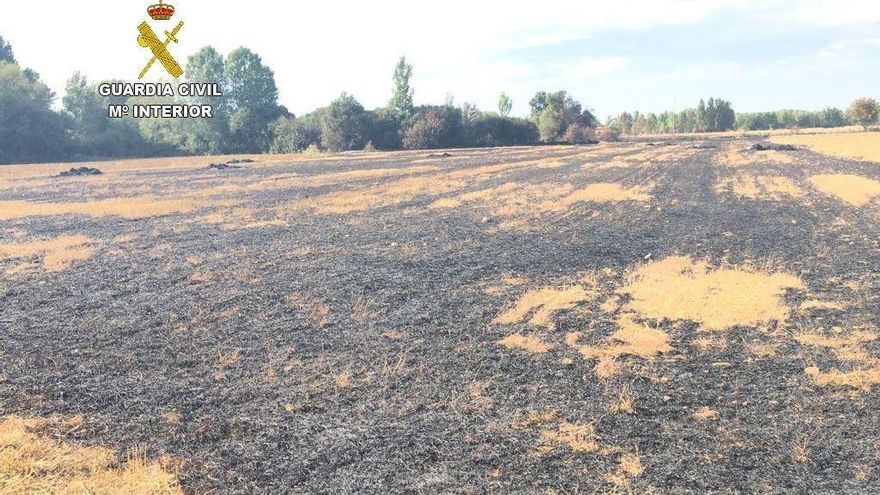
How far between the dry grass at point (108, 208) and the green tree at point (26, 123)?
50.1 m

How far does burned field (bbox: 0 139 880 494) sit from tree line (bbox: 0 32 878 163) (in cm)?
6669

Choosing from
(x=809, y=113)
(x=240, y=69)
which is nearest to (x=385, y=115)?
(x=240, y=69)

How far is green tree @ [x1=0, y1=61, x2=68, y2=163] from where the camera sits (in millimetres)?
68438

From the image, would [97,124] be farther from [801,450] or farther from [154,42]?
[801,450]

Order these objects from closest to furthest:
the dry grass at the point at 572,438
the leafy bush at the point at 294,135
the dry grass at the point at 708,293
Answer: the dry grass at the point at 572,438 < the dry grass at the point at 708,293 < the leafy bush at the point at 294,135

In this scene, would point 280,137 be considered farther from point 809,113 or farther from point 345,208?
point 809,113

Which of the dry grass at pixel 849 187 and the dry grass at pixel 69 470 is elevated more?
the dry grass at pixel 849 187

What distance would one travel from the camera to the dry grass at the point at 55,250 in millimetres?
14344

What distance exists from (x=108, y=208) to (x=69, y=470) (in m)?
22.5

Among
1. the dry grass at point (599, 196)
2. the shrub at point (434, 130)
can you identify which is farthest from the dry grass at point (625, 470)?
the shrub at point (434, 130)

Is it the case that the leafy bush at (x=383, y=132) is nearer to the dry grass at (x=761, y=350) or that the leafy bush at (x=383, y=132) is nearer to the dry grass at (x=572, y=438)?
the dry grass at (x=761, y=350)

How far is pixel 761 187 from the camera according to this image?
83.9ft

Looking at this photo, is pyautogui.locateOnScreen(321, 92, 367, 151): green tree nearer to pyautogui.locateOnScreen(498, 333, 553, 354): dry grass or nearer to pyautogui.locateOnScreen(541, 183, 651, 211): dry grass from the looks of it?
pyautogui.locateOnScreen(541, 183, 651, 211): dry grass

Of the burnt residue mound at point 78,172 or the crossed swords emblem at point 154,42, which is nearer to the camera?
the crossed swords emblem at point 154,42
